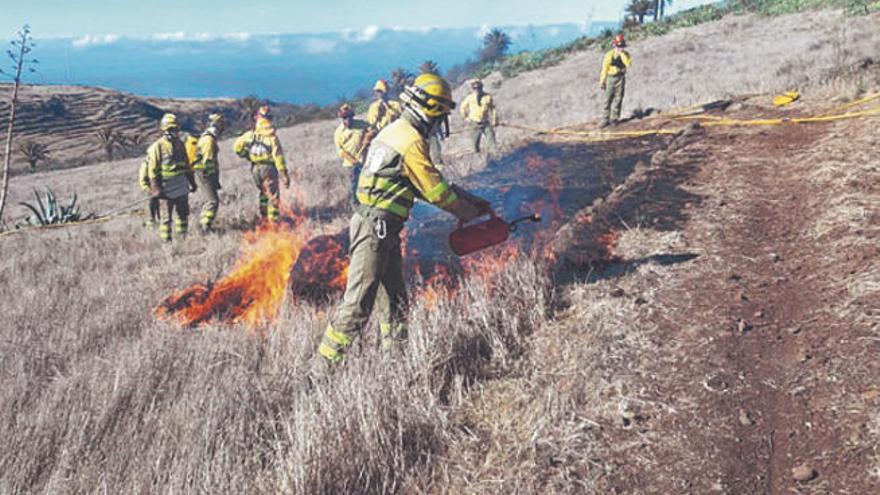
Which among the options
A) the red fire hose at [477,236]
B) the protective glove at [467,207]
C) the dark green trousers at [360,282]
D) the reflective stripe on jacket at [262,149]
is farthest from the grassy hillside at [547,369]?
the reflective stripe on jacket at [262,149]

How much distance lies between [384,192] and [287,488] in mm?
2115

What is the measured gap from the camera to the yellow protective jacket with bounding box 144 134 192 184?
8.58 m

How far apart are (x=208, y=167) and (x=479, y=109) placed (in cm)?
558

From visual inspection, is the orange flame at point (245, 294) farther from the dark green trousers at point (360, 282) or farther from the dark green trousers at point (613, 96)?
the dark green trousers at point (613, 96)

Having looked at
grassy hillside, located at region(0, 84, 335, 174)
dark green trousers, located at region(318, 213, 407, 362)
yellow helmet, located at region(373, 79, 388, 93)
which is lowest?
dark green trousers, located at region(318, 213, 407, 362)

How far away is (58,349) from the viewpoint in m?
4.58

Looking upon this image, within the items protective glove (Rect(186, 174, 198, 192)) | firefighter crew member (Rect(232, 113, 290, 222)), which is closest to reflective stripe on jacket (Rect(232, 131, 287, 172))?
firefighter crew member (Rect(232, 113, 290, 222))

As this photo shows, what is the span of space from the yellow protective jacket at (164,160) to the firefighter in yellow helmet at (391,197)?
5872 mm

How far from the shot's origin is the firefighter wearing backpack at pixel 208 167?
9.10 metres

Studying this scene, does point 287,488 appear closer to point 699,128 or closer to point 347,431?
point 347,431

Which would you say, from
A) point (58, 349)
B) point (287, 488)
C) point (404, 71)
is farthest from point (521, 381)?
point (404, 71)

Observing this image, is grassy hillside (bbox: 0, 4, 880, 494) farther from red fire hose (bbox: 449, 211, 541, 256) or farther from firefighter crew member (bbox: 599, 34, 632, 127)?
firefighter crew member (bbox: 599, 34, 632, 127)

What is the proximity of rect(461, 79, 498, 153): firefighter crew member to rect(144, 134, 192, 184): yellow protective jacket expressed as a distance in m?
5.70

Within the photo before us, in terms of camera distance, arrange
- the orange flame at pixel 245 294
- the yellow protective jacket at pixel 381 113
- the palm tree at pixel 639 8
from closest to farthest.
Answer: the orange flame at pixel 245 294
the yellow protective jacket at pixel 381 113
the palm tree at pixel 639 8
